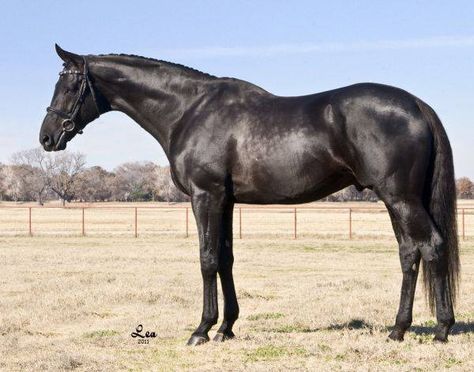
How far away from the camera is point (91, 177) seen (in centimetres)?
13938

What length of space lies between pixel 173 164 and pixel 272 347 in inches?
83.2

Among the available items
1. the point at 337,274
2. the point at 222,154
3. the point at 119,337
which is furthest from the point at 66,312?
the point at 337,274

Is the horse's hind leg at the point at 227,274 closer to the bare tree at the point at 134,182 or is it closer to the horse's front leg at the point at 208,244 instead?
the horse's front leg at the point at 208,244

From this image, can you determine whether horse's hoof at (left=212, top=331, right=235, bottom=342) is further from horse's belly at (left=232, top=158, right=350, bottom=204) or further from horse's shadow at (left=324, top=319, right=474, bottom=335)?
horse's belly at (left=232, top=158, right=350, bottom=204)

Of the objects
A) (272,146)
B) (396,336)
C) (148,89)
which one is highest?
(148,89)

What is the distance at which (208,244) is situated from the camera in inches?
293

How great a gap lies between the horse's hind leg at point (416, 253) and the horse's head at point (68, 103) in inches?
133

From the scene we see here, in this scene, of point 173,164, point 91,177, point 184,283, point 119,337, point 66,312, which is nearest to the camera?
point 173,164

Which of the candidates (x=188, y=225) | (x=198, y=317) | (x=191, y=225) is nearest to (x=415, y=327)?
(x=198, y=317)

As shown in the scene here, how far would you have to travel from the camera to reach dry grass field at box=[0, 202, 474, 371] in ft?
21.7

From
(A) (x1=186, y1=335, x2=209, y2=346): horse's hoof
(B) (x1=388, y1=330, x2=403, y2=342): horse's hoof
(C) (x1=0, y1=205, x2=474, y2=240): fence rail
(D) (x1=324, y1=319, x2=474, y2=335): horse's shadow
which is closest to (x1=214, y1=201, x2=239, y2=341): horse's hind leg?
(A) (x1=186, y1=335, x2=209, y2=346): horse's hoof

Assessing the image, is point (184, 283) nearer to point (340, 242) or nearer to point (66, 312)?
point (66, 312)

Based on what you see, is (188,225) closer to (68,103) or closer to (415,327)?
(415,327)

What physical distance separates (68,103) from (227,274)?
2514 mm
